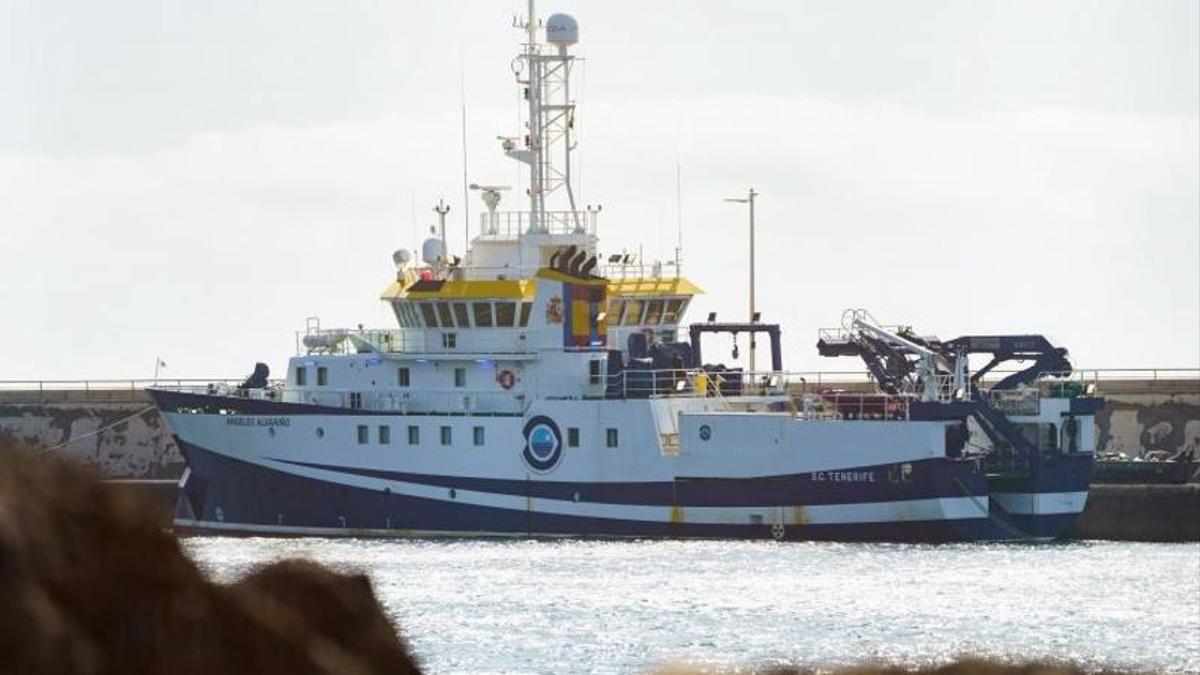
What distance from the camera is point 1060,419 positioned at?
138ft

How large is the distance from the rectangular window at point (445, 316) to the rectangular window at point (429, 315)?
93 mm

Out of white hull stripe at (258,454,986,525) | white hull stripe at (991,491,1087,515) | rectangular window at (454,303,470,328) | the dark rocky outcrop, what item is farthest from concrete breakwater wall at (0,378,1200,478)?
the dark rocky outcrop

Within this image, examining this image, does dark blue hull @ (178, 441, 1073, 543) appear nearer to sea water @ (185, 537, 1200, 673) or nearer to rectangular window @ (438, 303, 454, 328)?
sea water @ (185, 537, 1200, 673)

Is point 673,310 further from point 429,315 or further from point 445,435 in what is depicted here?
point 445,435

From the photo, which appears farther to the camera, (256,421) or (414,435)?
(256,421)

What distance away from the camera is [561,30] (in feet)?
148

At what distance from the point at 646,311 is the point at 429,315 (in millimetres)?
3806

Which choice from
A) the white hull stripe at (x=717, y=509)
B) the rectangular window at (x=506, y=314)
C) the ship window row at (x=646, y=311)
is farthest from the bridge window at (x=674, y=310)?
the white hull stripe at (x=717, y=509)

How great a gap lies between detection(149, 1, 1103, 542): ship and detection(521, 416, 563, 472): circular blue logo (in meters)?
0.03

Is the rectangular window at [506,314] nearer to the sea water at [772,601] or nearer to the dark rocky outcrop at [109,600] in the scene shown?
the sea water at [772,601]

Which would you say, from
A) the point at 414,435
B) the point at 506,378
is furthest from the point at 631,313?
the point at 414,435

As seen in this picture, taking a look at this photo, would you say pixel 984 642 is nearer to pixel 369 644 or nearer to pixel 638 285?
pixel 638 285

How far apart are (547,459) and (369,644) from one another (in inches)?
1561

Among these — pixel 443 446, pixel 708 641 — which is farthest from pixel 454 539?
pixel 708 641
